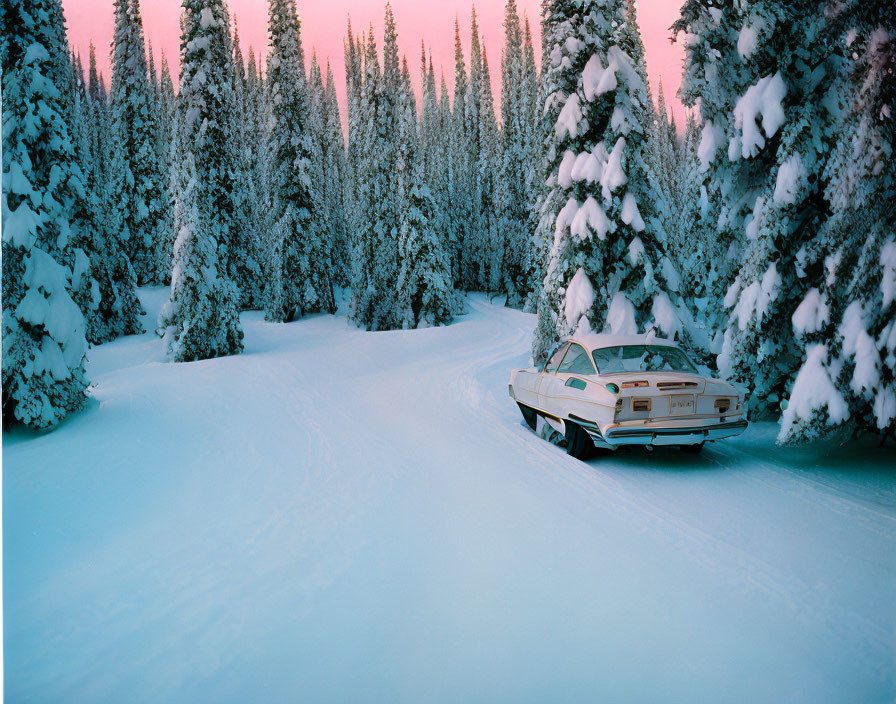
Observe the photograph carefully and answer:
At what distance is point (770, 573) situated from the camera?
4086 mm

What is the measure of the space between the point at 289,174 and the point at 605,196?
19.8m

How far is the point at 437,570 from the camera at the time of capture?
419 cm

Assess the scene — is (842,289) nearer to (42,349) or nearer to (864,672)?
(864,672)

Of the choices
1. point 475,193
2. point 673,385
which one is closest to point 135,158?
point 475,193

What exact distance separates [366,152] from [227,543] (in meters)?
26.1

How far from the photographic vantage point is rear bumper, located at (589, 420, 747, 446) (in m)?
6.45

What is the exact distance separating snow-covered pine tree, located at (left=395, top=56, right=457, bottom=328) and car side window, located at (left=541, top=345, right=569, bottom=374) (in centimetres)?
1926

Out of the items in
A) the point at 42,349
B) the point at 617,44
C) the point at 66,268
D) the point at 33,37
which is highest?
the point at 617,44

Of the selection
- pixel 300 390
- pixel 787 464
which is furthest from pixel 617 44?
pixel 300 390

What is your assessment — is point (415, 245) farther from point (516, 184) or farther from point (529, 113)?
point (529, 113)

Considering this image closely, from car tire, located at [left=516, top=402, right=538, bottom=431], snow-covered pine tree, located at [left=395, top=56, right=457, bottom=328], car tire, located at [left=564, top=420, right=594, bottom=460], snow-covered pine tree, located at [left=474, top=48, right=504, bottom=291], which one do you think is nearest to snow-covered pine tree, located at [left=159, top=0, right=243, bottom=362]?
snow-covered pine tree, located at [left=395, top=56, right=457, bottom=328]

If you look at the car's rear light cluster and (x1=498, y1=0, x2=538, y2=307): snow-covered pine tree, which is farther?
(x1=498, y1=0, x2=538, y2=307): snow-covered pine tree

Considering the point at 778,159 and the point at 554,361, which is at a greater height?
the point at 778,159

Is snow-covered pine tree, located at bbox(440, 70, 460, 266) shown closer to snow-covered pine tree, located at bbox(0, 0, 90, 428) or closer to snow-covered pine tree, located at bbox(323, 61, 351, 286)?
snow-covered pine tree, located at bbox(323, 61, 351, 286)
